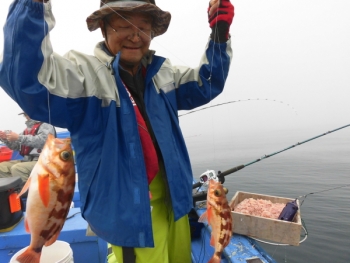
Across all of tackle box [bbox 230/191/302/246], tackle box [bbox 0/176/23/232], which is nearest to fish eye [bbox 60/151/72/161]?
tackle box [bbox 0/176/23/232]

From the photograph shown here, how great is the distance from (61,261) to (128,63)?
6.04 ft

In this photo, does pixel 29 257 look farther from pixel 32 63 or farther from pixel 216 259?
pixel 216 259

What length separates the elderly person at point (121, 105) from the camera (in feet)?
5.03

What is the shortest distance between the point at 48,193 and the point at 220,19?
1.86 meters

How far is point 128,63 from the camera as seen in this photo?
216cm

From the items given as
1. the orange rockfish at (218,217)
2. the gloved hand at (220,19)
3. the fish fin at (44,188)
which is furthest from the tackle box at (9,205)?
the gloved hand at (220,19)

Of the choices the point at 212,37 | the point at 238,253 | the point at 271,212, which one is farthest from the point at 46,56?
the point at 271,212

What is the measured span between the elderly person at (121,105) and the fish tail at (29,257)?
0.39 m

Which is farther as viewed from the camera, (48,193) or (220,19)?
(220,19)

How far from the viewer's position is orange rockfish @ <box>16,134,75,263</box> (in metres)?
1.60

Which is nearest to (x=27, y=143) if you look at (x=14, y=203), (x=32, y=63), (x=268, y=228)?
(x=14, y=203)

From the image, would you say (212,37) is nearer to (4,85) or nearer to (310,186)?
(4,85)

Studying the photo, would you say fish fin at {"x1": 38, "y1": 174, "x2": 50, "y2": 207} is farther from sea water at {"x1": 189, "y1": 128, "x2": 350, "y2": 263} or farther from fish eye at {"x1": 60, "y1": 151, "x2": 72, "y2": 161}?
sea water at {"x1": 189, "y1": 128, "x2": 350, "y2": 263}

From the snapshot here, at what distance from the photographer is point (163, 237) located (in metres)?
2.24
